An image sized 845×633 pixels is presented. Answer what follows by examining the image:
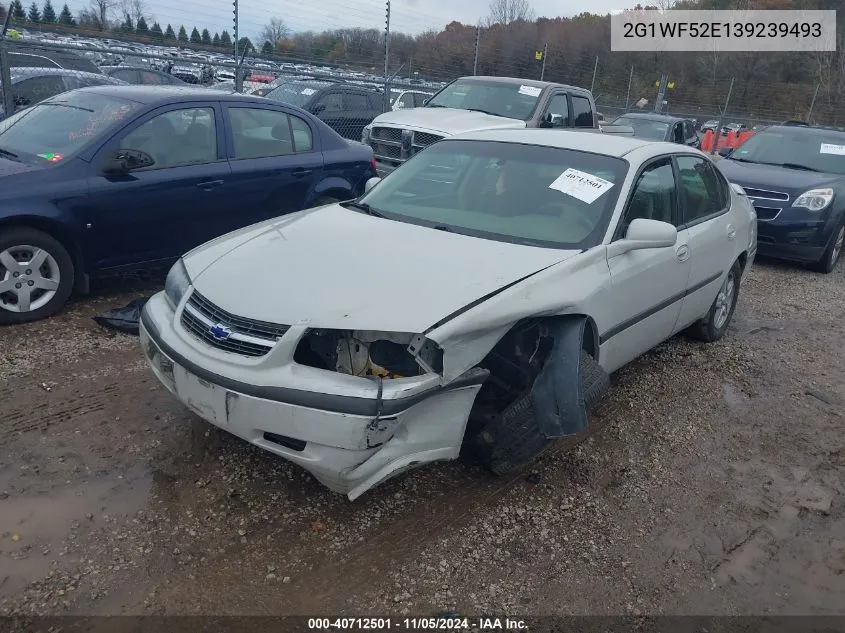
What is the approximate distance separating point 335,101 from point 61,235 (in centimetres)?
839

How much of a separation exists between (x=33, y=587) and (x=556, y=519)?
2.17 metres

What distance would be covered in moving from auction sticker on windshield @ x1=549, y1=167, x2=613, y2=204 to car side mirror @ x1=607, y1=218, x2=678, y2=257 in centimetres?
30

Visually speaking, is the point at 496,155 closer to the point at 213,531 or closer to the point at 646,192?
the point at 646,192

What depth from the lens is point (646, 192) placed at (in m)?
4.22

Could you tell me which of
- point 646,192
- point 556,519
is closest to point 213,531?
point 556,519

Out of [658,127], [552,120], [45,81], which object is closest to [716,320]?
[552,120]

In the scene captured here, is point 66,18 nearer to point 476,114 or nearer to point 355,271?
point 476,114

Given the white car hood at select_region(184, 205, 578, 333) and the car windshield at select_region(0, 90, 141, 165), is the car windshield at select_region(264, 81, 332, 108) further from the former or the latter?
the white car hood at select_region(184, 205, 578, 333)

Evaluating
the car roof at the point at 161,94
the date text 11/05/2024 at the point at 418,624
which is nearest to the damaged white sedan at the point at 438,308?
the date text 11/05/2024 at the point at 418,624

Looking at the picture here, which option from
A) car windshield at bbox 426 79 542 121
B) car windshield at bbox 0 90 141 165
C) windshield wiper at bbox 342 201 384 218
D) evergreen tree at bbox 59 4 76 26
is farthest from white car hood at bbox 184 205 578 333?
evergreen tree at bbox 59 4 76 26

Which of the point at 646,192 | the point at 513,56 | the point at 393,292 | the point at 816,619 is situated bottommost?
the point at 816,619

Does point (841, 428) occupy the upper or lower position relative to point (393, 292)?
lower

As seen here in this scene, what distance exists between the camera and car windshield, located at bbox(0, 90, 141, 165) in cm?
516

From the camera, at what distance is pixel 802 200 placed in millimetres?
8500
